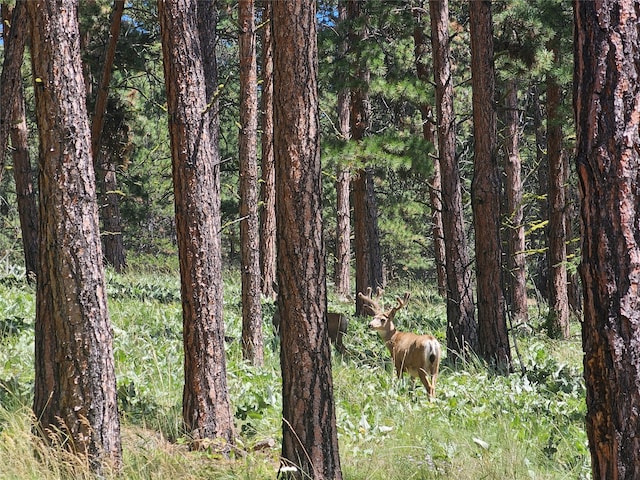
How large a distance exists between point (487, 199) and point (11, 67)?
6372 millimetres

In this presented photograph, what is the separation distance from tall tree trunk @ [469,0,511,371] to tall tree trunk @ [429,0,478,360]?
38 cm

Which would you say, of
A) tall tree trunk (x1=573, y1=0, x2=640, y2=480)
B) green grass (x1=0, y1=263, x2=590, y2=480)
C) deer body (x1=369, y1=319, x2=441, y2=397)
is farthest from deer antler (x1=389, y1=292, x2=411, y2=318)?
tall tree trunk (x1=573, y1=0, x2=640, y2=480)

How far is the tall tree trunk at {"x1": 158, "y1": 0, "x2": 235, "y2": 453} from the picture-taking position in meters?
6.30

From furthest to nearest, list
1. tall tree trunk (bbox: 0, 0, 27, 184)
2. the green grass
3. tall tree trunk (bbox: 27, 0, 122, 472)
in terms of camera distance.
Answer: tall tree trunk (bbox: 0, 0, 27, 184) < the green grass < tall tree trunk (bbox: 27, 0, 122, 472)

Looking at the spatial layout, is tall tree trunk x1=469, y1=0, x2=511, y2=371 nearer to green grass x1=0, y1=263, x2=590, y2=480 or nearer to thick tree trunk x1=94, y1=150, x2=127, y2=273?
green grass x1=0, y1=263, x2=590, y2=480

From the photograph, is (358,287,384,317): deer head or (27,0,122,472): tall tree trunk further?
(358,287,384,317): deer head

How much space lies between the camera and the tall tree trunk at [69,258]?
5.27m

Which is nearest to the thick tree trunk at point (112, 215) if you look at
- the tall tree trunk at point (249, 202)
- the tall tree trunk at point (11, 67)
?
the tall tree trunk at point (249, 202)

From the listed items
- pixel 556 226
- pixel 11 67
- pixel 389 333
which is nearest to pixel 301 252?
pixel 11 67

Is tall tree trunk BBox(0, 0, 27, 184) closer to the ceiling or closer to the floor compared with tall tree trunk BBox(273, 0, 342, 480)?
closer to the ceiling

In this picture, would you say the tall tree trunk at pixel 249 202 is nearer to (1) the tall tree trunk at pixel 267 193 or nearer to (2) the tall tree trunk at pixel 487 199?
(2) the tall tree trunk at pixel 487 199

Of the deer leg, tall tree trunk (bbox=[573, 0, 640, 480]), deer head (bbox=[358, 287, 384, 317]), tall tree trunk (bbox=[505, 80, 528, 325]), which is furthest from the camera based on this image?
tall tree trunk (bbox=[505, 80, 528, 325])

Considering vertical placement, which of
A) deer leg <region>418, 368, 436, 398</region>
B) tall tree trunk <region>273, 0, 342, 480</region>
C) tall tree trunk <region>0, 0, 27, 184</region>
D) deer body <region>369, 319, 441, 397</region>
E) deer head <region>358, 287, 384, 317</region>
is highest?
tall tree trunk <region>0, 0, 27, 184</region>

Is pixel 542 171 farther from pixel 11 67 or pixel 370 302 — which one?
pixel 11 67
